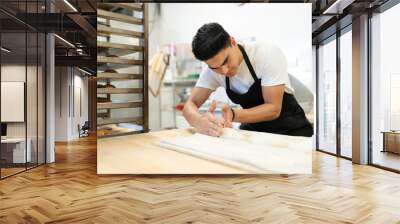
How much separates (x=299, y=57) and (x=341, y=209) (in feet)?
7.84

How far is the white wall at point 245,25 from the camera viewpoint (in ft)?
17.6

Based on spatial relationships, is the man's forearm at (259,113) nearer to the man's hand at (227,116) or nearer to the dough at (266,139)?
the man's hand at (227,116)

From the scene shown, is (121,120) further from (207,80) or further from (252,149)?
(252,149)

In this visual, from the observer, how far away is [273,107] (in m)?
5.30

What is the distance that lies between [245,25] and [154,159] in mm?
2293

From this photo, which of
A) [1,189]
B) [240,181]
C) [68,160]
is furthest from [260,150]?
[68,160]

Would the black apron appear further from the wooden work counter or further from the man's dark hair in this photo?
the wooden work counter

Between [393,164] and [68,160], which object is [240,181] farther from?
[68,160]

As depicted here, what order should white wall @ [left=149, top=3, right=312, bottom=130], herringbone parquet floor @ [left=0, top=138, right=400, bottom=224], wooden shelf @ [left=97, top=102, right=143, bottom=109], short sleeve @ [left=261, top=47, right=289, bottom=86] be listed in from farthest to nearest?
wooden shelf @ [left=97, top=102, right=143, bottom=109] → white wall @ [left=149, top=3, right=312, bottom=130] → short sleeve @ [left=261, top=47, right=289, bottom=86] → herringbone parquet floor @ [left=0, top=138, right=400, bottom=224]

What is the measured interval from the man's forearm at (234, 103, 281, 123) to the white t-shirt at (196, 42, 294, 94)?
280 mm

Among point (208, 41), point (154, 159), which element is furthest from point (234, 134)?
point (208, 41)

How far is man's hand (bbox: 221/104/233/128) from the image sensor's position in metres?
5.33

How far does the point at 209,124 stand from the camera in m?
5.38

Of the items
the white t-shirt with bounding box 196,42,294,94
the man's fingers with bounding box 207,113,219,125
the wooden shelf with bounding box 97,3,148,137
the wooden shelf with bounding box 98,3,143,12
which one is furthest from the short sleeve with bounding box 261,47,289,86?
the wooden shelf with bounding box 98,3,143,12
